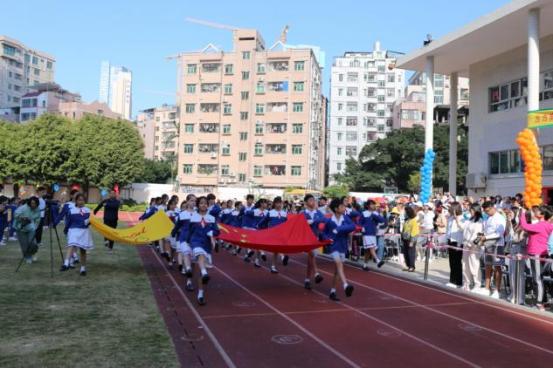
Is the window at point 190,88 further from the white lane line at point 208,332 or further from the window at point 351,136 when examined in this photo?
the white lane line at point 208,332

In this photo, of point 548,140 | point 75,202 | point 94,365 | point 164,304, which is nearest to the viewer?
point 94,365

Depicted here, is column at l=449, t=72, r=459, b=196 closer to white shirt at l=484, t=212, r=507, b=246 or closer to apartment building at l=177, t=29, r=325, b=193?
white shirt at l=484, t=212, r=507, b=246

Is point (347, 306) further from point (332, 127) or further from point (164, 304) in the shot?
point (332, 127)

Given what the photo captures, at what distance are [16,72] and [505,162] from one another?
9646 cm

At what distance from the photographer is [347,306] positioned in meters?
8.91

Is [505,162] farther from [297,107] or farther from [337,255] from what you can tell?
[297,107]

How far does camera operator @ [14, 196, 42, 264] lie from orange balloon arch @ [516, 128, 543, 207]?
14556 millimetres

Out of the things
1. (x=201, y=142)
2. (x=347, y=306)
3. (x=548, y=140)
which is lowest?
(x=347, y=306)

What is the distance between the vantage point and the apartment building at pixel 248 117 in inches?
2371

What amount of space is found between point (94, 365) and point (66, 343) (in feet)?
3.06

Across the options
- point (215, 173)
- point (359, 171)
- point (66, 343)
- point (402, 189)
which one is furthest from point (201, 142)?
point (66, 343)

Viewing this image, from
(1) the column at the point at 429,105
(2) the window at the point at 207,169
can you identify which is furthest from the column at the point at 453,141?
(2) the window at the point at 207,169

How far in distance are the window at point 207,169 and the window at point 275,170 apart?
680 centimetres

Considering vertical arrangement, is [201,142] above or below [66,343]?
above
